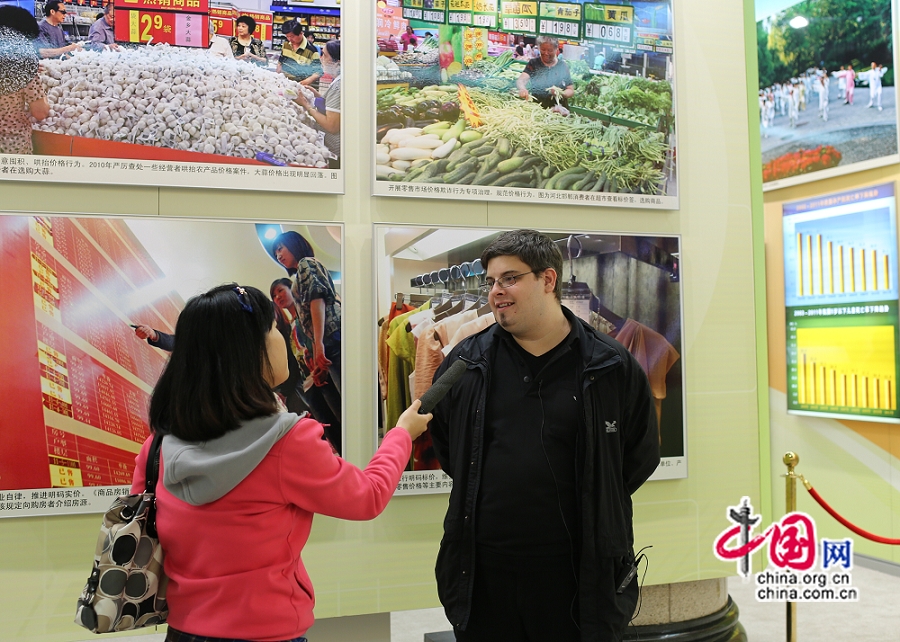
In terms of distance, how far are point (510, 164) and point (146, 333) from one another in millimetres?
1666

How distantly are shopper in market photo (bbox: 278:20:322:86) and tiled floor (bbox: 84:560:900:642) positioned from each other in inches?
117

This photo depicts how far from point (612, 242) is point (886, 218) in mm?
3732

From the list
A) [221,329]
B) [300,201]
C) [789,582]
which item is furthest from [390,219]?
[789,582]

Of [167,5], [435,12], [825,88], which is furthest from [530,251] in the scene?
[825,88]

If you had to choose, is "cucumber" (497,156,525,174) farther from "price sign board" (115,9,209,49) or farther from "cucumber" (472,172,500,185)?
"price sign board" (115,9,209,49)

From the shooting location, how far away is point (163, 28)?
296 centimetres

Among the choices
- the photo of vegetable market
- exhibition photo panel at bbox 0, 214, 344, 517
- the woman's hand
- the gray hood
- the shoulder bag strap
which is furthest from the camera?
the photo of vegetable market

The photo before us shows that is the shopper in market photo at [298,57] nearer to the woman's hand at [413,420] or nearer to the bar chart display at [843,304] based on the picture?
the woman's hand at [413,420]

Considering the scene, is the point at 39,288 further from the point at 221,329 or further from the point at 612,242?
the point at 612,242

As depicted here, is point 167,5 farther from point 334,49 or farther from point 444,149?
point 444,149

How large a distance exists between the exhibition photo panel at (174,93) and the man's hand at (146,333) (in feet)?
1.84

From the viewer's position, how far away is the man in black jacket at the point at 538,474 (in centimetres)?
223

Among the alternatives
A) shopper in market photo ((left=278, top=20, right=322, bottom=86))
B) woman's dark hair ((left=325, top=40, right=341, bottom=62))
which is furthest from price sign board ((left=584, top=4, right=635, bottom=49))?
shopper in market photo ((left=278, top=20, right=322, bottom=86))

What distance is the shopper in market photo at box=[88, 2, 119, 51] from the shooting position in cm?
289
